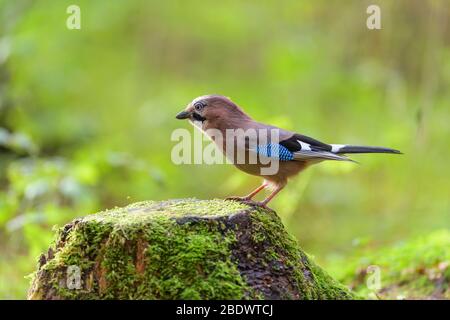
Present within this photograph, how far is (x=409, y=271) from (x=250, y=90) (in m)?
8.94

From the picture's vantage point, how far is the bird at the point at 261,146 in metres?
5.21

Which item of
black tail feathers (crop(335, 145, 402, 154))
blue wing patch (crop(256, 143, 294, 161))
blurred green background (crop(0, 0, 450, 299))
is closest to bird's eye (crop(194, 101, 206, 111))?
blue wing patch (crop(256, 143, 294, 161))

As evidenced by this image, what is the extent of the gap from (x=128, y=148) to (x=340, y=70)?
5.22 m

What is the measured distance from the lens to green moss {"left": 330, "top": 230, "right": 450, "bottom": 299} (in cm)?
559

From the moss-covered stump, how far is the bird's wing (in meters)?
1.23

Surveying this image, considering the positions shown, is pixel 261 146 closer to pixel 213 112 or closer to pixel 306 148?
pixel 306 148

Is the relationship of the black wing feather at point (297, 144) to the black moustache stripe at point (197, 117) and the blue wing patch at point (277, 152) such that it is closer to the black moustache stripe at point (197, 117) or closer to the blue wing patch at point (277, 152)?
the blue wing patch at point (277, 152)

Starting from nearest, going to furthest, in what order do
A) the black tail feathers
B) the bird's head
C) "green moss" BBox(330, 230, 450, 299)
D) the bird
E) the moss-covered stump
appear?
the moss-covered stump
the black tail feathers
the bird
the bird's head
"green moss" BBox(330, 230, 450, 299)

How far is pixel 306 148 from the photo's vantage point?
5254 mm

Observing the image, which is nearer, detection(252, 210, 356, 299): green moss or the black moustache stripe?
detection(252, 210, 356, 299): green moss

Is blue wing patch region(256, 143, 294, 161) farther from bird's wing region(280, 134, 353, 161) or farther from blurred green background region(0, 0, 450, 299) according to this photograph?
blurred green background region(0, 0, 450, 299)

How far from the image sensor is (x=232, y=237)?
155 inches

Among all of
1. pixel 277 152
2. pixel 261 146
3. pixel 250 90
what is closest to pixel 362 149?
pixel 277 152

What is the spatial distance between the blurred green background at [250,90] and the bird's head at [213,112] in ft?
14.2
